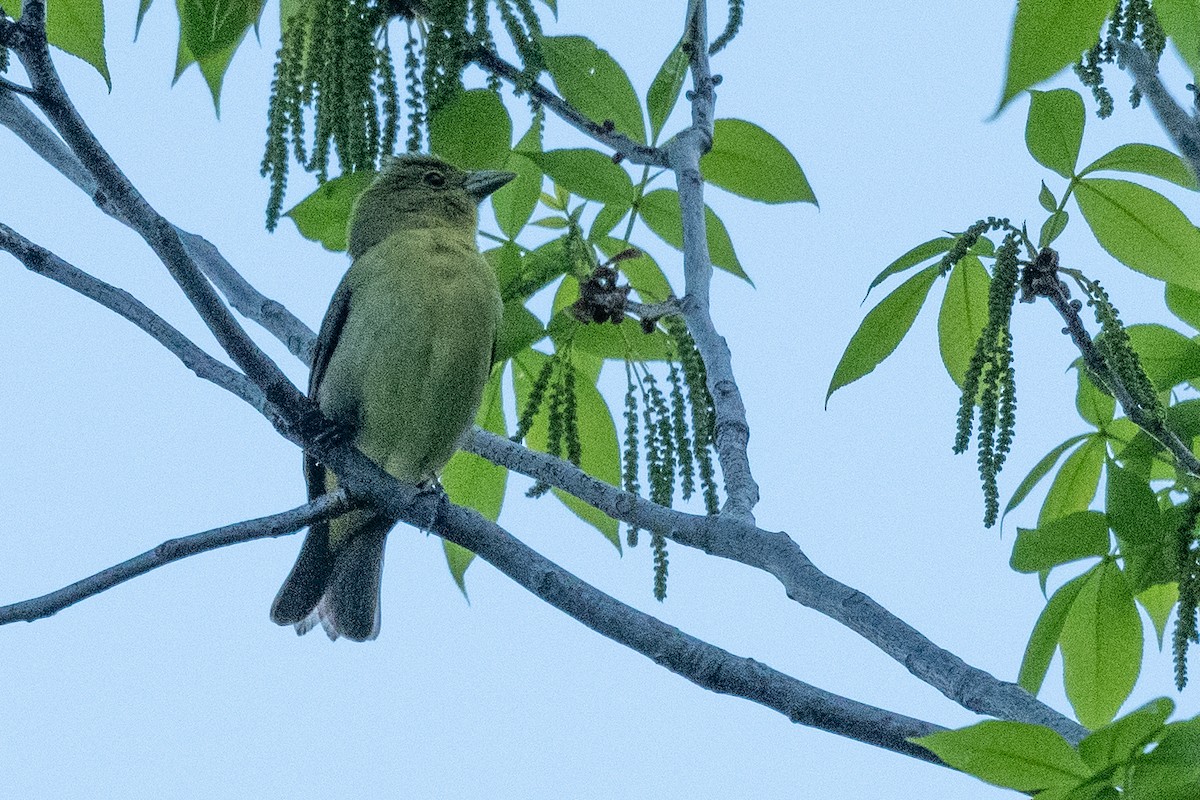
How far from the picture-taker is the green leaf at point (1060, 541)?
3426 mm

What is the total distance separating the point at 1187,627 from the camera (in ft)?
10.4

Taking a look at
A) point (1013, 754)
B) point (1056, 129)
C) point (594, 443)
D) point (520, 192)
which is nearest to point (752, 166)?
point (520, 192)

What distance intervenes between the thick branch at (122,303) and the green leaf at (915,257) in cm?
162

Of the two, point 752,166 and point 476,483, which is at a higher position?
point 752,166

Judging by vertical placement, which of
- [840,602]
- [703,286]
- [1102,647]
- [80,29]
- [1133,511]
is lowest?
[840,602]

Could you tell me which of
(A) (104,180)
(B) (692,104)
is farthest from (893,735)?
(A) (104,180)

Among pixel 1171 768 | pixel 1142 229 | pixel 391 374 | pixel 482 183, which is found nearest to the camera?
pixel 1171 768

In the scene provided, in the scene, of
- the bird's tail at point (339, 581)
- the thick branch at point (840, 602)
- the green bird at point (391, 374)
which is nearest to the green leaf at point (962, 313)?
the thick branch at point (840, 602)

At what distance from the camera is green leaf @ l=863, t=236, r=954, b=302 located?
10.8ft

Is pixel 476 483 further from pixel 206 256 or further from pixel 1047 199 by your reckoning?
pixel 1047 199

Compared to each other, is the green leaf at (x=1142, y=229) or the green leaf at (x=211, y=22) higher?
the green leaf at (x=211, y=22)

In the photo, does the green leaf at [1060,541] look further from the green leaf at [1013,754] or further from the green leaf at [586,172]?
the green leaf at [1013,754]

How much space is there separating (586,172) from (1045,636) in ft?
5.33

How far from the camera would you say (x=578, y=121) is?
384cm
